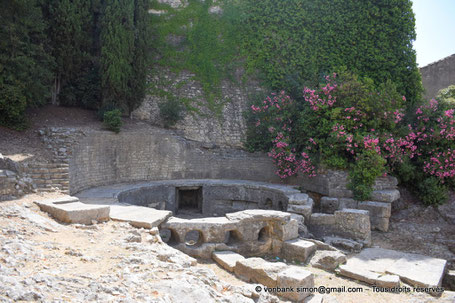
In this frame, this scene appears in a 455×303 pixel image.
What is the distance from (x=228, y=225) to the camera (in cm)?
770

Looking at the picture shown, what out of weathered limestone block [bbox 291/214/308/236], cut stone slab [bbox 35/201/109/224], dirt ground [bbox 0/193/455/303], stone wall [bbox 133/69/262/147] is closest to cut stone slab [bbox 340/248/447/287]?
dirt ground [bbox 0/193/455/303]

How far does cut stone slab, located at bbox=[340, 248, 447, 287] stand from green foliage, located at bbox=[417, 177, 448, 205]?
439 cm

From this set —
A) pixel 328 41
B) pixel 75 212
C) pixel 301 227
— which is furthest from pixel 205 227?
pixel 328 41

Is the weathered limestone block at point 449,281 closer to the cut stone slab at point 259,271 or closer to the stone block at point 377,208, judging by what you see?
the stone block at point 377,208

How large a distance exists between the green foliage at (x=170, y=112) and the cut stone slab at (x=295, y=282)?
10052 millimetres

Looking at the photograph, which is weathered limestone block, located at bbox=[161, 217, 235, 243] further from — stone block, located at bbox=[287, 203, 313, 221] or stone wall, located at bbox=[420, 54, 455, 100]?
stone wall, located at bbox=[420, 54, 455, 100]

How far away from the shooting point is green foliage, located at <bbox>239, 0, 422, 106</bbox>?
14.8 meters

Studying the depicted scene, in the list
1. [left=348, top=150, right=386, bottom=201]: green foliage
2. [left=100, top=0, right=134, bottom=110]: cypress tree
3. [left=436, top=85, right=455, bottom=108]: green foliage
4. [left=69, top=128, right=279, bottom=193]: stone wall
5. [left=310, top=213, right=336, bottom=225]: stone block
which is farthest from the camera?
[left=100, top=0, right=134, bottom=110]: cypress tree

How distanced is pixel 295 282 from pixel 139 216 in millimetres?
3672

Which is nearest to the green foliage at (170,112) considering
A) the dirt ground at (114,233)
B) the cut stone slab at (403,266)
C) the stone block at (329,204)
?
the dirt ground at (114,233)

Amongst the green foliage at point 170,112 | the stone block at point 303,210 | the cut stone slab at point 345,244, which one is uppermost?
the green foliage at point 170,112

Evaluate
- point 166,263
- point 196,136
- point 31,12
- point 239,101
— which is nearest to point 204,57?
point 239,101

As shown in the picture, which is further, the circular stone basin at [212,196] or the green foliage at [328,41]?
the green foliage at [328,41]

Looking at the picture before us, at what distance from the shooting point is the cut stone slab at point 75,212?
252 inches
